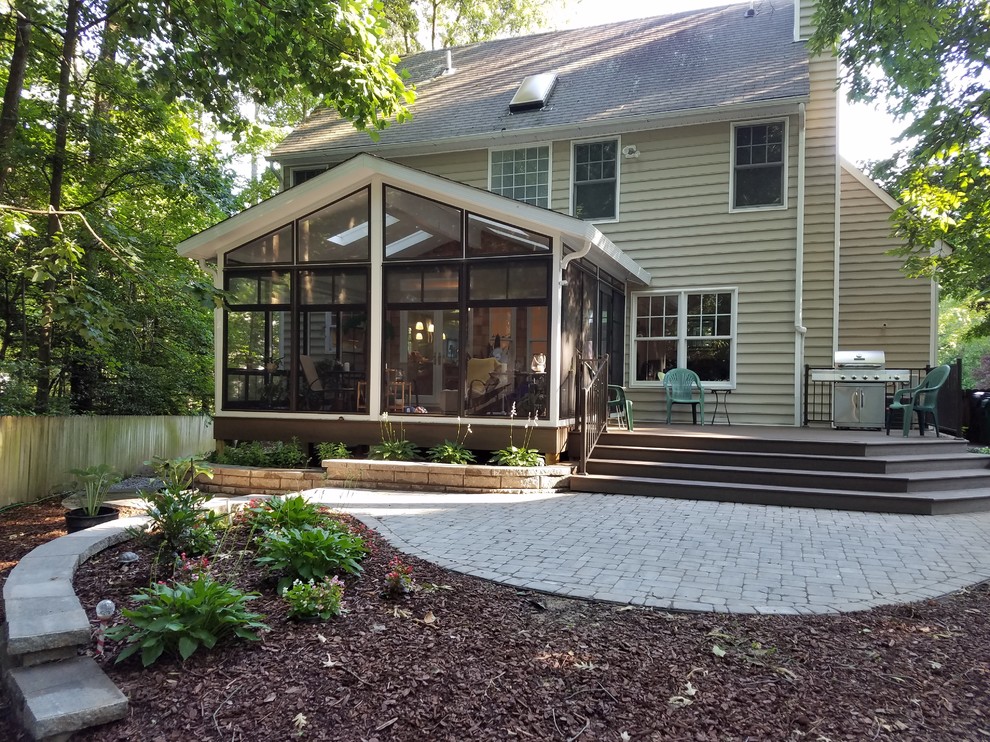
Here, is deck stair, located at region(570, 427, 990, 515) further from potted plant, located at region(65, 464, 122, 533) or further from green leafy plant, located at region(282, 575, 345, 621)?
potted plant, located at region(65, 464, 122, 533)

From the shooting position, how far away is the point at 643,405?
424 inches

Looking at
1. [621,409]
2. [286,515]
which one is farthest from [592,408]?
[286,515]

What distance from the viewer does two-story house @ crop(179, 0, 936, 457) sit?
8008 mm

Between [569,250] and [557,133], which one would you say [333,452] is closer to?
[569,250]

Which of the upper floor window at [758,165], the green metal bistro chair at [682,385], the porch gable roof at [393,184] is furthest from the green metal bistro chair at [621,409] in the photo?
the upper floor window at [758,165]

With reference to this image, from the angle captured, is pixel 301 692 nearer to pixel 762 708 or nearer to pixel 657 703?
pixel 657 703

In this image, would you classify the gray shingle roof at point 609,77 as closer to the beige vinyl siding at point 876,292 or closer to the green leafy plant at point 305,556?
the beige vinyl siding at point 876,292

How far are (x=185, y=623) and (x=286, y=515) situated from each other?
152 centimetres

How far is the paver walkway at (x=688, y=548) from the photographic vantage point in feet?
12.3

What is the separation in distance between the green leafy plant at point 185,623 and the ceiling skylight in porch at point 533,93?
1075 cm

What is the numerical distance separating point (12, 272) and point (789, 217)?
11808 millimetres

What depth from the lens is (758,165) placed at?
398 inches

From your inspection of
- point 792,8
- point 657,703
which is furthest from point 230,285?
point 792,8

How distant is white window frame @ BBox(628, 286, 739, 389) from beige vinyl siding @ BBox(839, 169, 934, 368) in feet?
6.59
